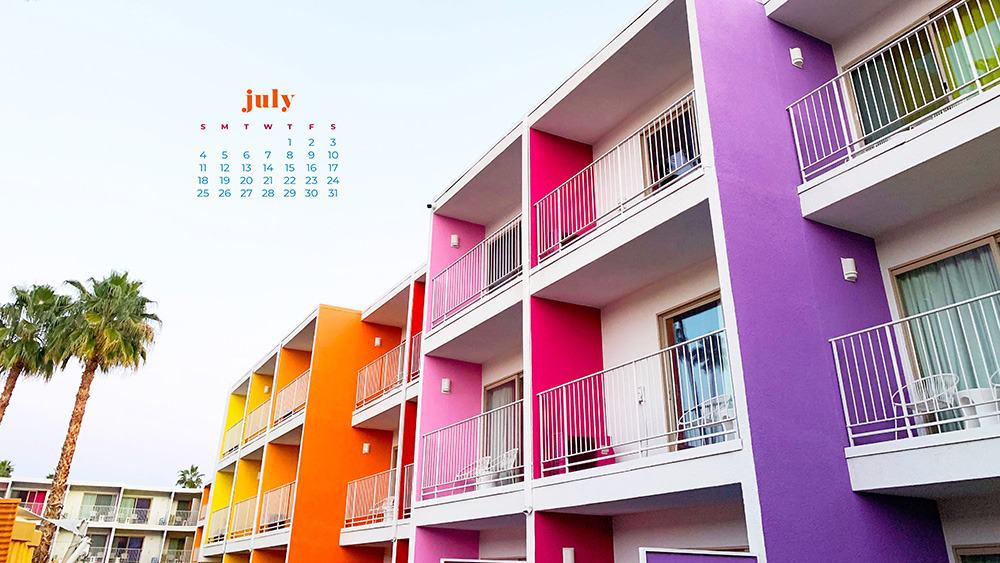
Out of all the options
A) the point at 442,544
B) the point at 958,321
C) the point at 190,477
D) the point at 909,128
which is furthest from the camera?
the point at 190,477

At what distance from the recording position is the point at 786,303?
295 inches

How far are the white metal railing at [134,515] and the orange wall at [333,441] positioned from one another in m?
39.3

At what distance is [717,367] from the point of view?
895 centimetres

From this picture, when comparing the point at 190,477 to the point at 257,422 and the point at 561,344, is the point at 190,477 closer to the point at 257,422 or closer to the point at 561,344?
the point at 257,422

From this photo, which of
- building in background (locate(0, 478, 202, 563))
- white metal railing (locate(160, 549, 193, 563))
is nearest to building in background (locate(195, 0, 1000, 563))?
white metal railing (locate(160, 549, 193, 563))

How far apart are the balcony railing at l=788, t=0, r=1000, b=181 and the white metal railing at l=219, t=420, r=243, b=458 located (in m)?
22.3

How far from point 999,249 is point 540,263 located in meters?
5.63

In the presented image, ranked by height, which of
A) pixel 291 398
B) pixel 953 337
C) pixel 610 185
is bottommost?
pixel 953 337

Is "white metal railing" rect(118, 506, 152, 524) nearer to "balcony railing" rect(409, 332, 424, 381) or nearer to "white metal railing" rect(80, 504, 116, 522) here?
"white metal railing" rect(80, 504, 116, 522)

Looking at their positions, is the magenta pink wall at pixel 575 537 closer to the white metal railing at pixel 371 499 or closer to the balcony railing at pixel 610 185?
the balcony railing at pixel 610 185

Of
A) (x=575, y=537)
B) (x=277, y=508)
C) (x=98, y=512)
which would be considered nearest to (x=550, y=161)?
(x=575, y=537)

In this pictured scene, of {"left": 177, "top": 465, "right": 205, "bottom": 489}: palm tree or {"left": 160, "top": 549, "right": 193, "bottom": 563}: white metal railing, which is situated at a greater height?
{"left": 177, "top": 465, "right": 205, "bottom": 489}: palm tree

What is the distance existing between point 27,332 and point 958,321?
96.6 ft

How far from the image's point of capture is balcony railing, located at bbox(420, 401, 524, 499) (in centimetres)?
1191
